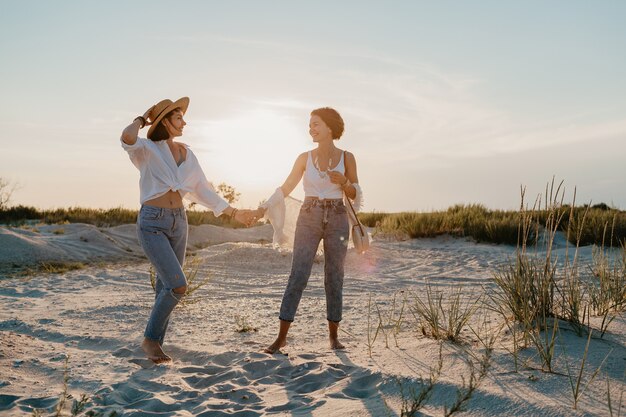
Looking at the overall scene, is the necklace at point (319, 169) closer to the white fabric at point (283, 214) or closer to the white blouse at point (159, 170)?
the white fabric at point (283, 214)

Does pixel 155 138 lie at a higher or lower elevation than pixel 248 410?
higher

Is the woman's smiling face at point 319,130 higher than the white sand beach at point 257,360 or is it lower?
higher

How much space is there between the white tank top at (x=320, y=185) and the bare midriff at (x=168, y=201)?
111cm

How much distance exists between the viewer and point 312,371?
4594 millimetres

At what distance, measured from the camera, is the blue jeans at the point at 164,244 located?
4.58 m

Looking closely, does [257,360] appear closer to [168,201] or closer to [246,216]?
[246,216]

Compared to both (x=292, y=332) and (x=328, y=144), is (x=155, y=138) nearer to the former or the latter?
(x=328, y=144)

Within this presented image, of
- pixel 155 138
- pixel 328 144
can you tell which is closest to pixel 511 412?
pixel 328 144

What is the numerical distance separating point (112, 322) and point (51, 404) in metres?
2.98

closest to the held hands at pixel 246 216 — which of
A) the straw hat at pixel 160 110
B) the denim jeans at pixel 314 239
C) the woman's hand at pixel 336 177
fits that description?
the denim jeans at pixel 314 239

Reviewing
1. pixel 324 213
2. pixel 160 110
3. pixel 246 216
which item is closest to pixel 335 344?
pixel 324 213

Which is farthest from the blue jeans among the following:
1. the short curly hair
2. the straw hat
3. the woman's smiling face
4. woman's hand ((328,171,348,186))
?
the short curly hair

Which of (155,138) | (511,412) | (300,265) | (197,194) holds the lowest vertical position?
(511,412)

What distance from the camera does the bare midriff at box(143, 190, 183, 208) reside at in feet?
15.2
